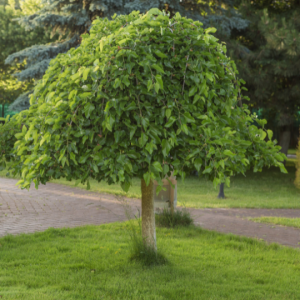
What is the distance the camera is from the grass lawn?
1002 cm

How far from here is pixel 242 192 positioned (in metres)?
12.4

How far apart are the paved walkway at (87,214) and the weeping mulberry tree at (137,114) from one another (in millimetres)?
2363

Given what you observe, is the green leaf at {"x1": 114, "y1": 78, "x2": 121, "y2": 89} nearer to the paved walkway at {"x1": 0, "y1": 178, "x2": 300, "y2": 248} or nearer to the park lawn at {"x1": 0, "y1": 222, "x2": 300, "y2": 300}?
the park lawn at {"x1": 0, "y1": 222, "x2": 300, "y2": 300}

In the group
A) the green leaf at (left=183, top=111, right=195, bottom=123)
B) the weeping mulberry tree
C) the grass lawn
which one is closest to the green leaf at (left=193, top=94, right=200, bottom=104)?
the weeping mulberry tree

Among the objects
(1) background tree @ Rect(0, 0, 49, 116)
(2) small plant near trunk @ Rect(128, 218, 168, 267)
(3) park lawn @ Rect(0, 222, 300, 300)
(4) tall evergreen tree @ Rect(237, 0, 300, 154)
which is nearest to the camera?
(3) park lawn @ Rect(0, 222, 300, 300)

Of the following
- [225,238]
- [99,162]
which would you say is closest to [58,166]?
[99,162]

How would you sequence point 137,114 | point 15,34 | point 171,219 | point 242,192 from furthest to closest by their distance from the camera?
point 15,34 < point 242,192 < point 171,219 < point 137,114

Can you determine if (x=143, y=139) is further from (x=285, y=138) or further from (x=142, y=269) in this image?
(x=285, y=138)

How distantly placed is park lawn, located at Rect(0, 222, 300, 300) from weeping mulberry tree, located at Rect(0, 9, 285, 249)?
1.21m

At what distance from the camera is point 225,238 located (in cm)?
627

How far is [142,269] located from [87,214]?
3.78 metres

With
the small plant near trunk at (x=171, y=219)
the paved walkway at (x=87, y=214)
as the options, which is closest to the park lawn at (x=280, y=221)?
the paved walkway at (x=87, y=214)

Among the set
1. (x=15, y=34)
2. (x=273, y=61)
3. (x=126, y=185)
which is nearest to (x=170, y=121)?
(x=126, y=185)

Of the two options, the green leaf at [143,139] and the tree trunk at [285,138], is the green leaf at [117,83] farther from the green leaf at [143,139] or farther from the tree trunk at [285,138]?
the tree trunk at [285,138]
